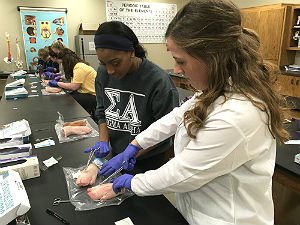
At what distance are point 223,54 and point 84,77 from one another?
2.78 meters

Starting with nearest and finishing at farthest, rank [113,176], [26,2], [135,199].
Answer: [135,199], [113,176], [26,2]

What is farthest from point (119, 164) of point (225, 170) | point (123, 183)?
point (225, 170)

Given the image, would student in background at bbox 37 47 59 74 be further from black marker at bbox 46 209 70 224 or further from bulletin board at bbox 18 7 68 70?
black marker at bbox 46 209 70 224

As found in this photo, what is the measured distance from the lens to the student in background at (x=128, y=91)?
1167 millimetres

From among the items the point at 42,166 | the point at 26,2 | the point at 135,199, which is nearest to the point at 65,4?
the point at 26,2

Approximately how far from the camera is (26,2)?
539cm

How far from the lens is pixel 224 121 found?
2.05 feet

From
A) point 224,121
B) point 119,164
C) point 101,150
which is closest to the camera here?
point 224,121

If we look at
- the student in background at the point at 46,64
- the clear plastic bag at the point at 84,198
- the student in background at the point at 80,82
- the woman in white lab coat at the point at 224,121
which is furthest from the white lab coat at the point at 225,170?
the student in background at the point at 46,64

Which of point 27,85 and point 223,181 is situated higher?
point 223,181

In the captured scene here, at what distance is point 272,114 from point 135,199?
1.82ft

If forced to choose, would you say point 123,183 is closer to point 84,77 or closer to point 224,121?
point 224,121

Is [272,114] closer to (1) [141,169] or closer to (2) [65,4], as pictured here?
(1) [141,169]

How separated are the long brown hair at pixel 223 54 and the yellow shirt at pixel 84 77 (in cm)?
266
